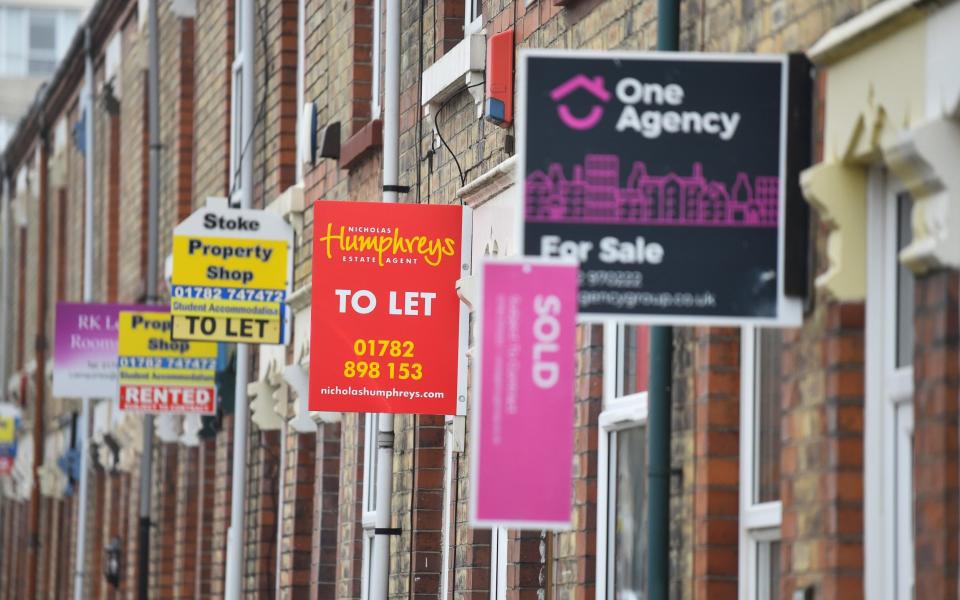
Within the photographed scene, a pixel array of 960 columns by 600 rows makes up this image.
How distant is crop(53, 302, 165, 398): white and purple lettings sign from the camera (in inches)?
973

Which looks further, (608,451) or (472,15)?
(472,15)

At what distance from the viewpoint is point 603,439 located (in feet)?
33.9

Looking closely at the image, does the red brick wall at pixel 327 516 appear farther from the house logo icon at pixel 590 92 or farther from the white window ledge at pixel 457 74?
the house logo icon at pixel 590 92

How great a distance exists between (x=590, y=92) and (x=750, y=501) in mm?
1909

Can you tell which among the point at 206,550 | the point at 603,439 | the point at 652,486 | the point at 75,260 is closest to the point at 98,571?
the point at 75,260

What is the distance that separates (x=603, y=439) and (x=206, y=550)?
40.2ft

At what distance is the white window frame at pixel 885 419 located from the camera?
741cm

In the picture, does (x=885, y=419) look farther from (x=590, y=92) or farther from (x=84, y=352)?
(x=84, y=352)

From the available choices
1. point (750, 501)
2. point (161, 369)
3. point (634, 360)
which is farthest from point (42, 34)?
point (750, 501)

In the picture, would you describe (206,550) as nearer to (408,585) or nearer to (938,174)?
(408,585)

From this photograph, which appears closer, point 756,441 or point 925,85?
point 925,85

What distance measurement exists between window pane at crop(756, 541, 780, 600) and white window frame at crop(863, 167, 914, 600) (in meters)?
0.95

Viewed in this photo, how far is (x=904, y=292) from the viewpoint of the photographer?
7.53 meters

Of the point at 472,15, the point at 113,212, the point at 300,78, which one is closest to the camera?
the point at 472,15
